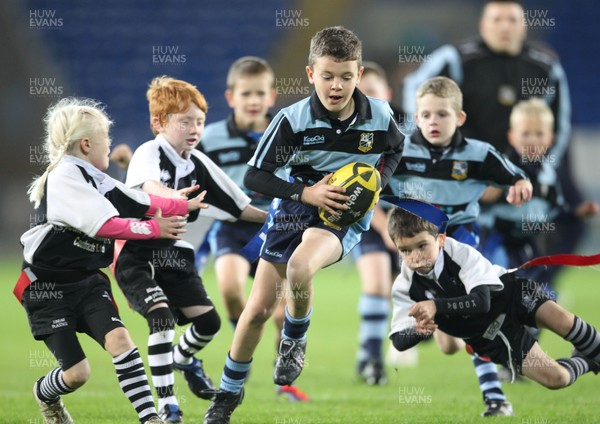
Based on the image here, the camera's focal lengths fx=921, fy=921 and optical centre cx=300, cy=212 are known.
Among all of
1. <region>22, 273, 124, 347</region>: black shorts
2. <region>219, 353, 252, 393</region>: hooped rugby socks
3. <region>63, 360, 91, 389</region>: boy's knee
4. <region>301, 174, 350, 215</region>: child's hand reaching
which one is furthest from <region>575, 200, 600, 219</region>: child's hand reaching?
<region>63, 360, 91, 389</region>: boy's knee

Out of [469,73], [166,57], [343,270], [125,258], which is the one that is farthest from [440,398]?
[166,57]

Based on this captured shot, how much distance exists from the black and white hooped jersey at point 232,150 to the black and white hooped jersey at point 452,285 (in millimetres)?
2111

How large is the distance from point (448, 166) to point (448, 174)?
0.05 metres

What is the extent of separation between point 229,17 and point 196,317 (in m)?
16.4

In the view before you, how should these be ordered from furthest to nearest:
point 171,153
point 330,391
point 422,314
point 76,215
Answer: point 330,391 → point 171,153 → point 422,314 → point 76,215

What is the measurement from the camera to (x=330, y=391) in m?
7.32

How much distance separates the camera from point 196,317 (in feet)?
19.8

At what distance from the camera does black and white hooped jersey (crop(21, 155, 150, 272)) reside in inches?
191

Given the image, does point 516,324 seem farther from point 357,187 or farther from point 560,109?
point 560,109

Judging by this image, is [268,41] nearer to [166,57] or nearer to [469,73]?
[166,57]

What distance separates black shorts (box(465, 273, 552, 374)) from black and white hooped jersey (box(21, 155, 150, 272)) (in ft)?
7.17

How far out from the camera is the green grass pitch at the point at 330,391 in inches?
232

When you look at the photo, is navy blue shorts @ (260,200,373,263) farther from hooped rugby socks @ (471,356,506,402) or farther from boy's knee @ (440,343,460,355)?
hooped rugby socks @ (471,356,506,402)

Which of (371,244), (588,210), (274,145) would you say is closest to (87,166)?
(274,145)
